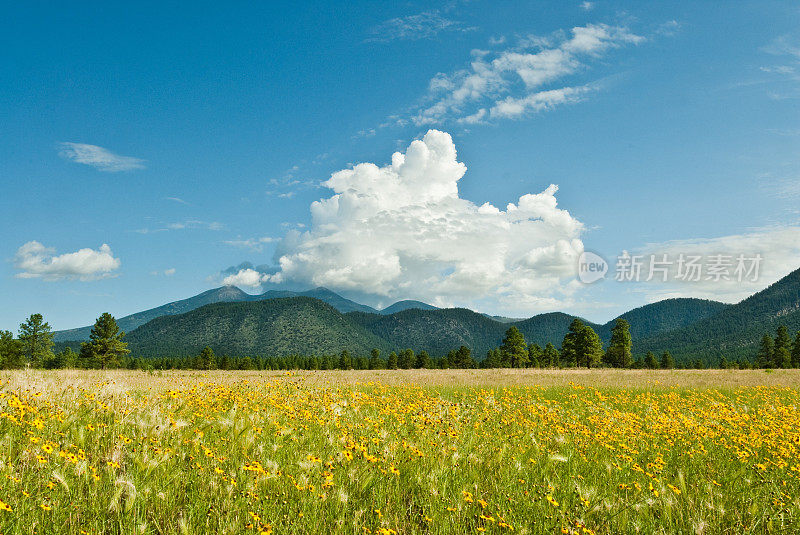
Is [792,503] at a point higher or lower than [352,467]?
lower

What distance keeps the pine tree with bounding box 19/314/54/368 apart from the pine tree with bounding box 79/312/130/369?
16.5 ft

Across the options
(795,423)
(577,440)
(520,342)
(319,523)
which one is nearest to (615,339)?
(520,342)

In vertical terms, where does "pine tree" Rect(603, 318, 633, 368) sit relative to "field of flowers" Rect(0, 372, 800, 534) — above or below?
below

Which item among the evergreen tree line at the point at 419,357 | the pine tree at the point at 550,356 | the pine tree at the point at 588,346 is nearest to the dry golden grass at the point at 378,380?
the evergreen tree line at the point at 419,357

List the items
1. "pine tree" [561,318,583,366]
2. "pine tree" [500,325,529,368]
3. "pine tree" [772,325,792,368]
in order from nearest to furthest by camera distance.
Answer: "pine tree" [561,318,583,366], "pine tree" [500,325,529,368], "pine tree" [772,325,792,368]

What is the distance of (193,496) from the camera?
395 cm

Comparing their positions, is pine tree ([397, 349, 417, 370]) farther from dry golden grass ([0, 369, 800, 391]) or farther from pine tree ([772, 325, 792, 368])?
pine tree ([772, 325, 792, 368])

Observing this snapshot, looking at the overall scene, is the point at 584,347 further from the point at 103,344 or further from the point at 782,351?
the point at 103,344

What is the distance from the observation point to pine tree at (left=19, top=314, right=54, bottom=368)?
6225 centimetres

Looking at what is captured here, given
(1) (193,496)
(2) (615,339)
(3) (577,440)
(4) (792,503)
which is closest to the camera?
(1) (193,496)

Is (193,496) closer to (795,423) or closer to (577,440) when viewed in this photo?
(577,440)

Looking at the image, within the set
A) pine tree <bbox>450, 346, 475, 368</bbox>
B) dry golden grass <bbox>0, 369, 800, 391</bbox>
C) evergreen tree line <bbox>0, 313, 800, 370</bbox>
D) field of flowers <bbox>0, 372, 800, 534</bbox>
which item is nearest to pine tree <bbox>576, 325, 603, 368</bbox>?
evergreen tree line <bbox>0, 313, 800, 370</bbox>

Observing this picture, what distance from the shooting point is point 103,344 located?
64.1 metres

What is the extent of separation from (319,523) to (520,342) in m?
83.4
